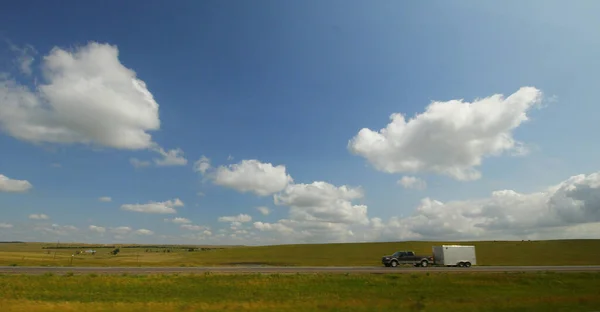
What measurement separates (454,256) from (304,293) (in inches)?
1452

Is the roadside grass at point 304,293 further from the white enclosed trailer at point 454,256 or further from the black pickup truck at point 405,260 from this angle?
the black pickup truck at point 405,260

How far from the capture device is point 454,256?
190ft

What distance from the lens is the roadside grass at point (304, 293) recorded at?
23.2 metres

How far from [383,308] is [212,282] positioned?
1651 cm

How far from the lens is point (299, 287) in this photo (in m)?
31.4

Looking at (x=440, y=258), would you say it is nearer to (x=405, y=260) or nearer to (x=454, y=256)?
(x=454, y=256)

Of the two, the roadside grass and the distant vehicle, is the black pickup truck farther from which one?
the roadside grass

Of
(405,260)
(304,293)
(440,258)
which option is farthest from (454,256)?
(304,293)

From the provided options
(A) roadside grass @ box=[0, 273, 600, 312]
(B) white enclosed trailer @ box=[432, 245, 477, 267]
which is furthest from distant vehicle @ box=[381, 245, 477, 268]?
(A) roadside grass @ box=[0, 273, 600, 312]

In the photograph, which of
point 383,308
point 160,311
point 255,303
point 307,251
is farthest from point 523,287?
point 307,251

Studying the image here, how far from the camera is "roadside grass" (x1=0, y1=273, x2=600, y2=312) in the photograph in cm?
2316

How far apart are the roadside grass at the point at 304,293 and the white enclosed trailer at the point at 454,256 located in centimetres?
1858

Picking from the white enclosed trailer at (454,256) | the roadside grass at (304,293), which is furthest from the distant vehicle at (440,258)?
the roadside grass at (304,293)

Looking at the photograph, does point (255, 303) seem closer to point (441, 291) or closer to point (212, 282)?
point (212, 282)
